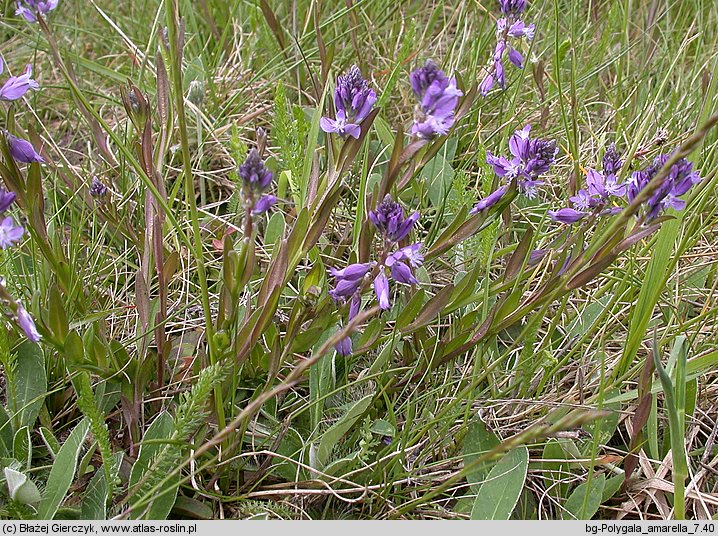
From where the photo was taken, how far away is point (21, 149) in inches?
65.6

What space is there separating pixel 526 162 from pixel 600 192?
7.5 inches

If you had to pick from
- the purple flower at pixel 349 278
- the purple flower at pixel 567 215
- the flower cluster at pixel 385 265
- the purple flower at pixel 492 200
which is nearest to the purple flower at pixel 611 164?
the purple flower at pixel 567 215

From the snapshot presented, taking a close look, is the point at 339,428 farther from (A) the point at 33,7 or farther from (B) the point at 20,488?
(A) the point at 33,7

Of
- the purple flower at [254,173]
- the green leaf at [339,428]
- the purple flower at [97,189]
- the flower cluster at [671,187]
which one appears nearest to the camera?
the purple flower at [254,173]

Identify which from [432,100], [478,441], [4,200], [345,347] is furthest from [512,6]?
[4,200]

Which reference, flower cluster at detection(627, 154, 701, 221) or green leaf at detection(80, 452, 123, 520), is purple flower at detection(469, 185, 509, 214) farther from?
green leaf at detection(80, 452, 123, 520)

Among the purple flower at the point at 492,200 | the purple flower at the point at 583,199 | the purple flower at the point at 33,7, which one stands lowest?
the purple flower at the point at 583,199

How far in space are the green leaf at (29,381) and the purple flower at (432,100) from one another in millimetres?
1073

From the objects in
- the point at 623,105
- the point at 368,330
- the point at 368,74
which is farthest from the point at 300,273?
the point at 623,105

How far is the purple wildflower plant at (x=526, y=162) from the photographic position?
171cm

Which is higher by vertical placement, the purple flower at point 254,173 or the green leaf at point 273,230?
the purple flower at point 254,173

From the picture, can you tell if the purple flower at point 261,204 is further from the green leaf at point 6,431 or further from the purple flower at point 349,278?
the green leaf at point 6,431

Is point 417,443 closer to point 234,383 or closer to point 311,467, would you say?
point 311,467

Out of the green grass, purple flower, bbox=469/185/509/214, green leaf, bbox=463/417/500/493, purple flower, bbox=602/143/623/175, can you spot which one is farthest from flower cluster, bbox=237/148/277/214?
purple flower, bbox=602/143/623/175
